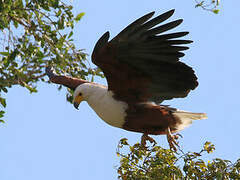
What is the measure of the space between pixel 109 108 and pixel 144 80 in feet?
1.40

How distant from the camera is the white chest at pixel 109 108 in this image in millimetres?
5277

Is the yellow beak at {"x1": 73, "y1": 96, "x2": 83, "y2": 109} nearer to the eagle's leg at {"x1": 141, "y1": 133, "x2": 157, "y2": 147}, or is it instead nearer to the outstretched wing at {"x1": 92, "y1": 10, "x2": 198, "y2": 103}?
the outstretched wing at {"x1": 92, "y1": 10, "x2": 198, "y2": 103}

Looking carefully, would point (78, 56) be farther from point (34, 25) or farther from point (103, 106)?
point (103, 106)

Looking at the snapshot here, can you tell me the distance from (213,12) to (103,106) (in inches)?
73.9

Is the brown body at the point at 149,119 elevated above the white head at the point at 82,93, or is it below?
below

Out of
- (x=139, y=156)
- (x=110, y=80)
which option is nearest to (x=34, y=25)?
(x=110, y=80)

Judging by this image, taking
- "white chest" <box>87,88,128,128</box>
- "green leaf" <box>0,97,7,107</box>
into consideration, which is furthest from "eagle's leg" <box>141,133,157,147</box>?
"green leaf" <box>0,97,7,107</box>

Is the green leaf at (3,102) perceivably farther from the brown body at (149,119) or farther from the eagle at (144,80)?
the brown body at (149,119)

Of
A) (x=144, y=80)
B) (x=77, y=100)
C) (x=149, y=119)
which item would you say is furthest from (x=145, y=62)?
(x=77, y=100)

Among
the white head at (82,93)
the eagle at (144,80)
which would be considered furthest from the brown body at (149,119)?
the white head at (82,93)

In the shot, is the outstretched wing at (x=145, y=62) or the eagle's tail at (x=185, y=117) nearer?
the outstretched wing at (x=145, y=62)

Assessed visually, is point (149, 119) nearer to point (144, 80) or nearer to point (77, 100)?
point (144, 80)

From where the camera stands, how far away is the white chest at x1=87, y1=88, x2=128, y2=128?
528cm

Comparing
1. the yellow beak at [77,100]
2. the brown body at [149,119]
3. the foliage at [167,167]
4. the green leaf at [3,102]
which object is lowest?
the foliage at [167,167]
